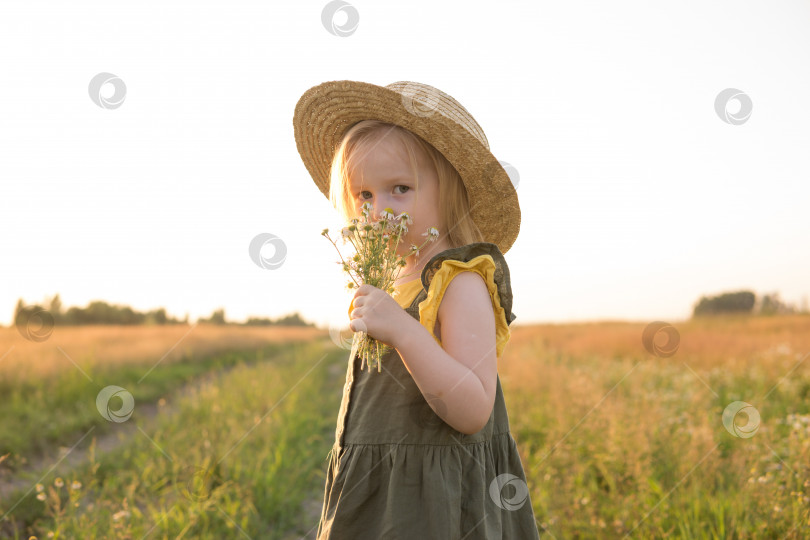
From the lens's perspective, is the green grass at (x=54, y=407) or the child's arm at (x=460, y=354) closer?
the child's arm at (x=460, y=354)

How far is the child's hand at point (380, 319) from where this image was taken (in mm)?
1409

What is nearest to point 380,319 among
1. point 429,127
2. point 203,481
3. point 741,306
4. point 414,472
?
point 414,472

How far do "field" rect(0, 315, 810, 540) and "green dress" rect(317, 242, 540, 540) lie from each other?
168cm

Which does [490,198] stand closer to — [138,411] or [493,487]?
[493,487]

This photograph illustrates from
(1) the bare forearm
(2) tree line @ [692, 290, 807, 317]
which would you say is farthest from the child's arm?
(2) tree line @ [692, 290, 807, 317]

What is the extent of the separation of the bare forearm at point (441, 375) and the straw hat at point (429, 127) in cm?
59

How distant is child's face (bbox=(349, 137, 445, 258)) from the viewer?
176 centimetres

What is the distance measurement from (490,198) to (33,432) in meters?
6.24

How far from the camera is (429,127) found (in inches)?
71.4

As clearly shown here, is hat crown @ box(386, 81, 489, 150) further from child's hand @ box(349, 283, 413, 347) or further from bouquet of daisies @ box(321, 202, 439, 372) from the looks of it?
child's hand @ box(349, 283, 413, 347)

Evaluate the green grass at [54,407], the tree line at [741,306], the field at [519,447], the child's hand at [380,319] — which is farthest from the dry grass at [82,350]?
the tree line at [741,306]

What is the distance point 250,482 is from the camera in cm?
405

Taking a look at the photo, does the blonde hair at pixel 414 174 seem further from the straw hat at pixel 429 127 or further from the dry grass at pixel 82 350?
the dry grass at pixel 82 350

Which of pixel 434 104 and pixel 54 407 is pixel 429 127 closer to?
pixel 434 104
